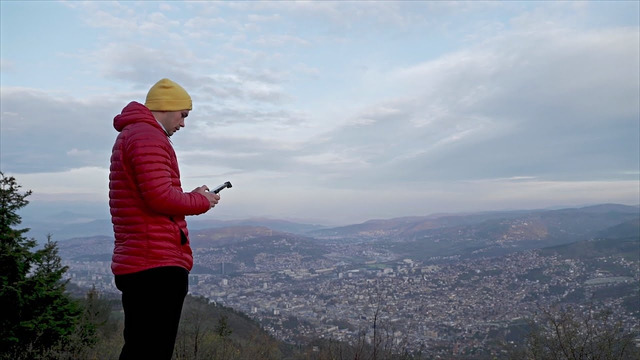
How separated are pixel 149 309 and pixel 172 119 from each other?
0.93 m

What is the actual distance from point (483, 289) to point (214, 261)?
37.9 metres

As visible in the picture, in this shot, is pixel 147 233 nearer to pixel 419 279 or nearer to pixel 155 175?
pixel 155 175

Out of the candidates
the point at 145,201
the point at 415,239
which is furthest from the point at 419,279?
the point at 415,239

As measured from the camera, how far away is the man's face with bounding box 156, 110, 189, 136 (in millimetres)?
2111

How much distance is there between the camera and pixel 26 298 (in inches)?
221

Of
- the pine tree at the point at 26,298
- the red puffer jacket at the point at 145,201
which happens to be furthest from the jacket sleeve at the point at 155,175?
the pine tree at the point at 26,298

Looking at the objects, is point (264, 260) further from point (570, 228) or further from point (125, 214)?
point (570, 228)

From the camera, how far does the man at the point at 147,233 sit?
187 centimetres

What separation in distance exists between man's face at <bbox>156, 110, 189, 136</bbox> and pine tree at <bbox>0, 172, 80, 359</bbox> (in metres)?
4.70

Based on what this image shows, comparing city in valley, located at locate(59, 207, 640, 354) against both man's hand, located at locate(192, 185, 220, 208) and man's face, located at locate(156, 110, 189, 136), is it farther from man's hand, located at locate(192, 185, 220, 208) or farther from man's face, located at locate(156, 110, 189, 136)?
man's face, located at locate(156, 110, 189, 136)

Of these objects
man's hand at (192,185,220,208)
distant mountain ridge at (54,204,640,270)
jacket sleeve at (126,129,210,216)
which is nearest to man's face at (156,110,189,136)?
jacket sleeve at (126,129,210,216)

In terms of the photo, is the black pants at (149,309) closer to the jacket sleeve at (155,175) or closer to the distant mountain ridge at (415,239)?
the jacket sleeve at (155,175)

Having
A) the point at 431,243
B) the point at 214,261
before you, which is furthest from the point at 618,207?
the point at 214,261

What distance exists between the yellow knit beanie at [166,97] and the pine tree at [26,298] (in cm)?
474
